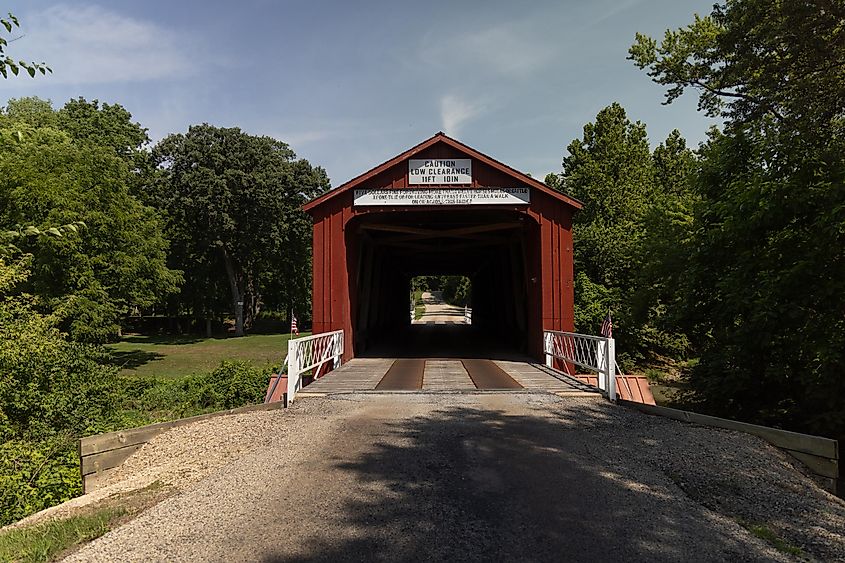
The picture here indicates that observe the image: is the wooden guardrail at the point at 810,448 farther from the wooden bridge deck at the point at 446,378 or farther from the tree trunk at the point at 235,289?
the tree trunk at the point at 235,289

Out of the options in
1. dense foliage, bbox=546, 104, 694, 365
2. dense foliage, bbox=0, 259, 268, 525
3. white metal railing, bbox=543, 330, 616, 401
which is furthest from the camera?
dense foliage, bbox=546, 104, 694, 365

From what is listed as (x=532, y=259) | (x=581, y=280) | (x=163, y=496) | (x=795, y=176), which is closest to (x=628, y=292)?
(x=581, y=280)

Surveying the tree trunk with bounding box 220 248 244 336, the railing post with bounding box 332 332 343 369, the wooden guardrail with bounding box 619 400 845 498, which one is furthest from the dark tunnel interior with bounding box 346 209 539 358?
the tree trunk with bounding box 220 248 244 336

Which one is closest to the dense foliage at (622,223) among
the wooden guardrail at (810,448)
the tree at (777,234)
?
the tree at (777,234)

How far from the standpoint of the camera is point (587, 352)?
10.3 metres

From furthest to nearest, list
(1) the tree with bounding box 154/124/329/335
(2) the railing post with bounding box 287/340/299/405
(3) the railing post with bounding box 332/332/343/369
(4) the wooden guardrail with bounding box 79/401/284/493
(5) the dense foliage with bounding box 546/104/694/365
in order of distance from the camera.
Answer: (1) the tree with bounding box 154/124/329/335 → (5) the dense foliage with bounding box 546/104/694/365 → (3) the railing post with bounding box 332/332/343/369 → (2) the railing post with bounding box 287/340/299/405 → (4) the wooden guardrail with bounding box 79/401/284/493

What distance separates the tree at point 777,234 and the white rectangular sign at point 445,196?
4.29 meters

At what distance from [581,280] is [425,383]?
11.8 m

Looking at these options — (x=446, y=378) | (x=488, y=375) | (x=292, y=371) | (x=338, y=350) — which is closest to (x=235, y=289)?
(x=338, y=350)

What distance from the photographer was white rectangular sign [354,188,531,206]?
12852 millimetres

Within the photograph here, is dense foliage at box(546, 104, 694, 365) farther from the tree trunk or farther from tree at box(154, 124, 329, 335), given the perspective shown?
the tree trunk

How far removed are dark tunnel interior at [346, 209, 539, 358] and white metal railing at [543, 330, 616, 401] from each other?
127 centimetres

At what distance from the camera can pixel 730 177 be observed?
12680mm

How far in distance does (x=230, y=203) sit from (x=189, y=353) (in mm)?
9366
